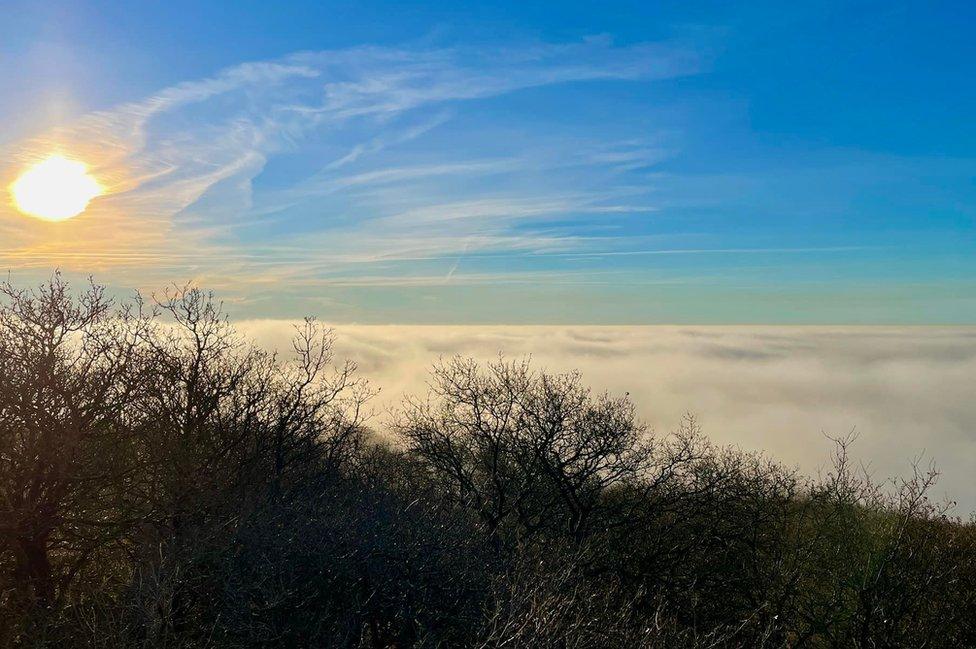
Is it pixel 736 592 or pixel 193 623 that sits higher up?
pixel 193 623

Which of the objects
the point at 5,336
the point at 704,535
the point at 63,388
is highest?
the point at 5,336

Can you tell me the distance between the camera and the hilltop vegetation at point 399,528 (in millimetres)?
13281

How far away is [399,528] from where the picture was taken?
50.2 feet

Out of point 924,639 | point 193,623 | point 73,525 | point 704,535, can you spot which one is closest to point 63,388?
point 73,525

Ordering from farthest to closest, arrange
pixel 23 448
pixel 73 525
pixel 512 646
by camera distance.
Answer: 1. pixel 73 525
2. pixel 23 448
3. pixel 512 646

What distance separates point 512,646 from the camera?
31.8 ft

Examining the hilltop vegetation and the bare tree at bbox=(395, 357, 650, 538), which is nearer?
the hilltop vegetation

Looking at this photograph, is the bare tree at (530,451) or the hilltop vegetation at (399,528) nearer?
the hilltop vegetation at (399,528)

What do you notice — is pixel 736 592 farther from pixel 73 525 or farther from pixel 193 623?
pixel 73 525

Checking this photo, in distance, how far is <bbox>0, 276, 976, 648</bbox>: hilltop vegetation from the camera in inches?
523

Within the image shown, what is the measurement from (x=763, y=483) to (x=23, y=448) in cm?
2530

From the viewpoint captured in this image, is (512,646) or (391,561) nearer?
(512,646)

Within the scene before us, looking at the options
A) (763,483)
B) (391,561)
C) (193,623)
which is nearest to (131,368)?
(193,623)

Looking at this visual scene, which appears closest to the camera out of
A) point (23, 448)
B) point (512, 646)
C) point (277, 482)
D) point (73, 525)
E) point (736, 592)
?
point (512, 646)
